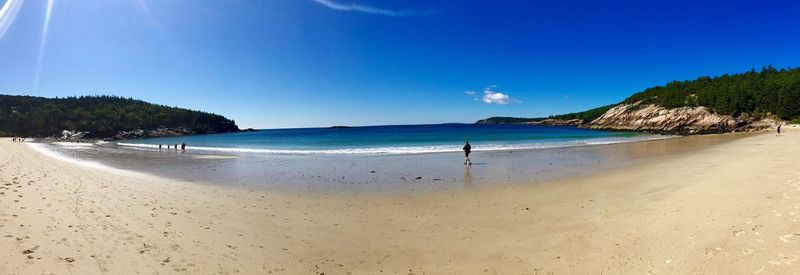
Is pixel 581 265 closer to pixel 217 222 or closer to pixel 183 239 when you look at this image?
pixel 183 239

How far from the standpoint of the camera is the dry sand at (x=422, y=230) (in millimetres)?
6141

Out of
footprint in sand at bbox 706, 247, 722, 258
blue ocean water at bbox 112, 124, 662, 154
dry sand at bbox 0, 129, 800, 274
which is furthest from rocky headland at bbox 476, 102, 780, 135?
footprint in sand at bbox 706, 247, 722, 258

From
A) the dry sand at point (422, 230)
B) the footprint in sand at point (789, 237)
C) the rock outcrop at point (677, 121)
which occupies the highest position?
the rock outcrop at point (677, 121)

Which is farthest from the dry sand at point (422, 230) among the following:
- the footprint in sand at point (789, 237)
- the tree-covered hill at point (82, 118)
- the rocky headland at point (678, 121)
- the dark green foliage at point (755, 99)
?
the tree-covered hill at point (82, 118)

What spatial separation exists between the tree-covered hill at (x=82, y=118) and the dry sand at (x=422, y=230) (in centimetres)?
14980

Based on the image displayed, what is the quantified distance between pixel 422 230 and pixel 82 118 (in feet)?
577

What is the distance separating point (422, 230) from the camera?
853 centimetres

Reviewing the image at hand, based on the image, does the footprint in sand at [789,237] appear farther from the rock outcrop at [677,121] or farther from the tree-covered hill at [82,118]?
the tree-covered hill at [82,118]

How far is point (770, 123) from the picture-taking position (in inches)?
2596

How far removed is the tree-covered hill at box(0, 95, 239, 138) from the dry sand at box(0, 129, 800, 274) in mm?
149804

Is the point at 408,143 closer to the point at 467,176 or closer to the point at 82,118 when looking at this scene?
the point at 467,176

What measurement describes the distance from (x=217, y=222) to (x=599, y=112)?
177m

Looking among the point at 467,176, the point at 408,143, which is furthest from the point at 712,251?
the point at 408,143

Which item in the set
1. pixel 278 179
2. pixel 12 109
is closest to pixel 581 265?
pixel 278 179
